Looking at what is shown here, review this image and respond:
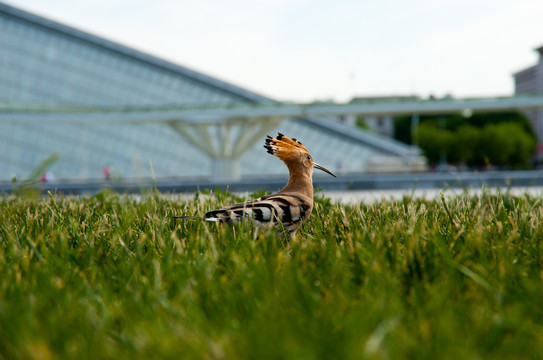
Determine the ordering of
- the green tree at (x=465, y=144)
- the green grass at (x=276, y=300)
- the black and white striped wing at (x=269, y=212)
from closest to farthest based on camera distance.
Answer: the green grass at (x=276, y=300)
the black and white striped wing at (x=269, y=212)
the green tree at (x=465, y=144)

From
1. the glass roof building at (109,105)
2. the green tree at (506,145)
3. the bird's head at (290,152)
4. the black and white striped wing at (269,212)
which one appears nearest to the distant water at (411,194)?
the bird's head at (290,152)

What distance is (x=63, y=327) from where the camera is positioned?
171 centimetres

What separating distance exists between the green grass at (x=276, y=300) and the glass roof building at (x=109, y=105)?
39825mm

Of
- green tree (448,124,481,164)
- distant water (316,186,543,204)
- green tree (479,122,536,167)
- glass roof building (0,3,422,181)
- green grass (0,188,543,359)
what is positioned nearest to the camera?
green grass (0,188,543,359)

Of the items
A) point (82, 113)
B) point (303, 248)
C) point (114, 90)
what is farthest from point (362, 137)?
point (303, 248)

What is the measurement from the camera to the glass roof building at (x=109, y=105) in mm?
45562

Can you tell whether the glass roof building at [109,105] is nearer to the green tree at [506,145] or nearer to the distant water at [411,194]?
the green tree at [506,145]

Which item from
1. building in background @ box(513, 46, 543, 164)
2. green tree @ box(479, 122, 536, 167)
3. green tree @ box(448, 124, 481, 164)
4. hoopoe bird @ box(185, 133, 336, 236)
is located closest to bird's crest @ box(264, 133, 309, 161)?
hoopoe bird @ box(185, 133, 336, 236)

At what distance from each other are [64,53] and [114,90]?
5926 millimetres

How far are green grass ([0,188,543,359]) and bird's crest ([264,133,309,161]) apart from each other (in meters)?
0.53

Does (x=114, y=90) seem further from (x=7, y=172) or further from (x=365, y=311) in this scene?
(x=365, y=311)

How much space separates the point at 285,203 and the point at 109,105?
49.6 metres

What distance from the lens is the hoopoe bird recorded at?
3.31 metres

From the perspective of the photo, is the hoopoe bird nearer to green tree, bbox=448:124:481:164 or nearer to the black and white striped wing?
the black and white striped wing
